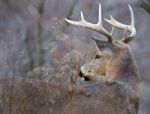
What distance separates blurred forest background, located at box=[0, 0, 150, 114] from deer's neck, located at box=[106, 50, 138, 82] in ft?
7.49

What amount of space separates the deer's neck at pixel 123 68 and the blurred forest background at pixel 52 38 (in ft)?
7.49

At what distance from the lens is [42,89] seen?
42.1 ft

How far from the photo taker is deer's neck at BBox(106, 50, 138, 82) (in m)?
12.4

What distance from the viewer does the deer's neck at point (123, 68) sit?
12.4 m

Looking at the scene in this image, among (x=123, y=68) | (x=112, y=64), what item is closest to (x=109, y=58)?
(x=112, y=64)

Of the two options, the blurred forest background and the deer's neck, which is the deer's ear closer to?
the deer's neck

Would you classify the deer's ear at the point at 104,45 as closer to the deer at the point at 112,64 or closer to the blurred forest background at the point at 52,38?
the deer at the point at 112,64

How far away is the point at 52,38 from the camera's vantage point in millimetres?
16500

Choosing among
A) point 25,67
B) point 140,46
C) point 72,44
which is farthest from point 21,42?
point 140,46

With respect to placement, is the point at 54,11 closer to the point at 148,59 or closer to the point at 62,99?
the point at 148,59

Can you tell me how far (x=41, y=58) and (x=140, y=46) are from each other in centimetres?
226

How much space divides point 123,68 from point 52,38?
169 inches

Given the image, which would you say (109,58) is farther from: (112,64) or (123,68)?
(123,68)

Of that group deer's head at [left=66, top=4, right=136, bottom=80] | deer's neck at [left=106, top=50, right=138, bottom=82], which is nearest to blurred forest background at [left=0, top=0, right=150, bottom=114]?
deer's head at [left=66, top=4, right=136, bottom=80]
